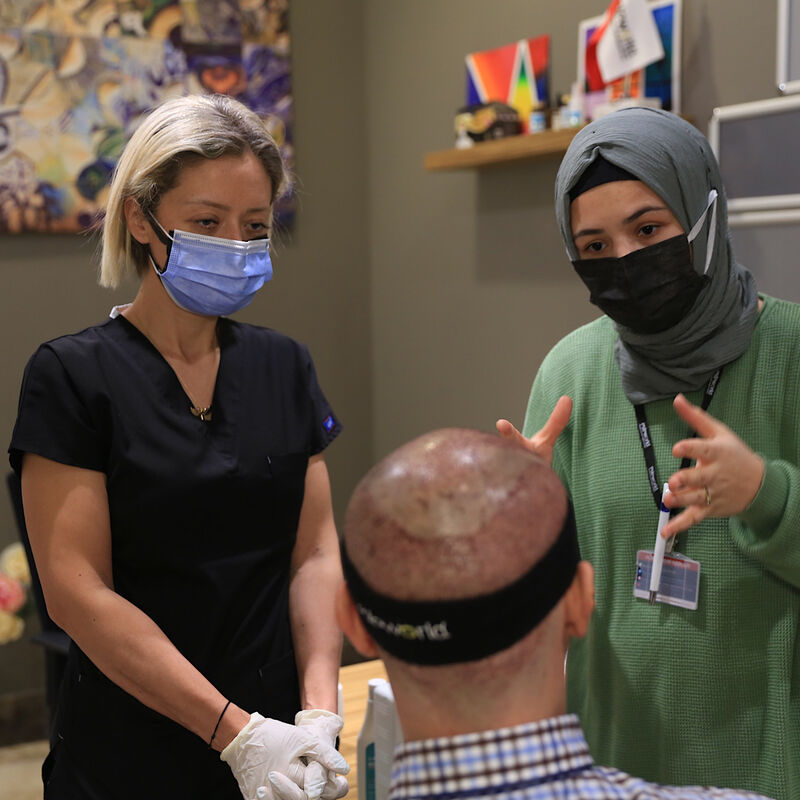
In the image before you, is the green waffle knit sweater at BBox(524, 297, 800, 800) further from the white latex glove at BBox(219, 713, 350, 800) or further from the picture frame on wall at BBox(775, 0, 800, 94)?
the picture frame on wall at BBox(775, 0, 800, 94)

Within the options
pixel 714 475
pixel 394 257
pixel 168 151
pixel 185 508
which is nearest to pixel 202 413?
pixel 185 508

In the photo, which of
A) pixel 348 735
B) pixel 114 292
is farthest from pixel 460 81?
pixel 348 735

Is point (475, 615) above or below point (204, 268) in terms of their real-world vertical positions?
below

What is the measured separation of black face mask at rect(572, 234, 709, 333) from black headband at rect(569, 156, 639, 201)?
0.34ft

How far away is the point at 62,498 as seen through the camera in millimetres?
1408

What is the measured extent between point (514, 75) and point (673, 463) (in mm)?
2398

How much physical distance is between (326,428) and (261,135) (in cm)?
49

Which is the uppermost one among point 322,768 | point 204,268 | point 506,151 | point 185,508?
point 506,151

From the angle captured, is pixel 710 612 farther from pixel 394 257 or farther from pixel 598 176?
pixel 394 257

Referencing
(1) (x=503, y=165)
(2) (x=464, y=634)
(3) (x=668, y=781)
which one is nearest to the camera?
(2) (x=464, y=634)

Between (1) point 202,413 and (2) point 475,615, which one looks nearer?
(2) point 475,615

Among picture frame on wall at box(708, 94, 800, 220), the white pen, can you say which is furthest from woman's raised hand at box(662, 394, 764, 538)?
picture frame on wall at box(708, 94, 800, 220)

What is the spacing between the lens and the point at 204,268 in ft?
5.14

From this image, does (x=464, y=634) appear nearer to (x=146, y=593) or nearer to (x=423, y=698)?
(x=423, y=698)
